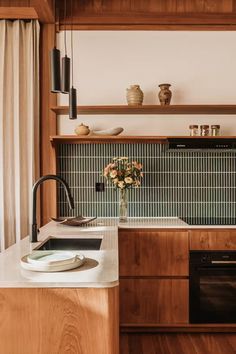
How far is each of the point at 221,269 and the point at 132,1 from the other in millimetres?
2557

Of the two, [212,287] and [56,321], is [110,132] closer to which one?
[212,287]

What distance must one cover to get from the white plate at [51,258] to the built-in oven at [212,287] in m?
1.56

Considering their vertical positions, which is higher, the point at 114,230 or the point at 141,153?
the point at 141,153

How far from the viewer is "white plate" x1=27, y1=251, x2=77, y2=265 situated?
55.2 inches

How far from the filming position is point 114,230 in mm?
2631

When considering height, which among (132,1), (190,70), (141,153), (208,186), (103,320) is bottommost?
(103,320)

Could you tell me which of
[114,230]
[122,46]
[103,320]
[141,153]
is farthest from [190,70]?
[103,320]

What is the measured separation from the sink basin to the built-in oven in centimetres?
94

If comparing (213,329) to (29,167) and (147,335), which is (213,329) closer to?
(147,335)

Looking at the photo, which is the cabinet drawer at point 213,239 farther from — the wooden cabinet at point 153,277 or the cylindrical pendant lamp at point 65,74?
the cylindrical pendant lamp at point 65,74

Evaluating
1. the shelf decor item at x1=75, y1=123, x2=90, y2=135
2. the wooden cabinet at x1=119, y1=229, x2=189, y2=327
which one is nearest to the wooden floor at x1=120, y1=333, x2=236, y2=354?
the wooden cabinet at x1=119, y1=229, x2=189, y2=327

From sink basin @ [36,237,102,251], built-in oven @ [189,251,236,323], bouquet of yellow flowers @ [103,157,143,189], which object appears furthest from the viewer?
bouquet of yellow flowers @ [103,157,143,189]

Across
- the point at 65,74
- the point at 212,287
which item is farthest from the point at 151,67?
the point at 212,287

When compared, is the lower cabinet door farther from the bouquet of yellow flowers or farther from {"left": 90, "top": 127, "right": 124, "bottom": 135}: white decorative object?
{"left": 90, "top": 127, "right": 124, "bottom": 135}: white decorative object
